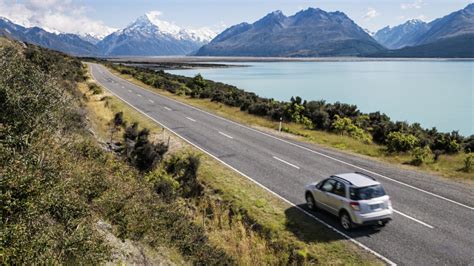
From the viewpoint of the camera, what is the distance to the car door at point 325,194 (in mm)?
13855

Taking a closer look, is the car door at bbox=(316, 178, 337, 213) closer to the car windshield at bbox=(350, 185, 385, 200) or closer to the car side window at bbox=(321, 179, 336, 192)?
the car side window at bbox=(321, 179, 336, 192)

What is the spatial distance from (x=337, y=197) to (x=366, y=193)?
1.07 metres

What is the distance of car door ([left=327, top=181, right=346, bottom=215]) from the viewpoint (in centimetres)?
1319

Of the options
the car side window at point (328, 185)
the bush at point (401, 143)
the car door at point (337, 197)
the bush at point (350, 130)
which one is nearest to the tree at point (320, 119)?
the bush at point (350, 130)

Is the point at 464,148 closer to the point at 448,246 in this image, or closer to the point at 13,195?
the point at 448,246

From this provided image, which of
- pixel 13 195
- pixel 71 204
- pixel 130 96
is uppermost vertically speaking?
pixel 13 195

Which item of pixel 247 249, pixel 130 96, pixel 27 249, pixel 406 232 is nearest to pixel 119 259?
pixel 27 249

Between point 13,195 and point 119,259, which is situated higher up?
point 13,195

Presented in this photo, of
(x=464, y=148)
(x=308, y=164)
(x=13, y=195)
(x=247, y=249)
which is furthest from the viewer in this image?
(x=464, y=148)

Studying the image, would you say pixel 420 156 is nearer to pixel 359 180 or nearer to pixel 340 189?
pixel 359 180

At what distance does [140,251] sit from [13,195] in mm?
3338

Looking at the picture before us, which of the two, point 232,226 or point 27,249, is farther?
point 232,226

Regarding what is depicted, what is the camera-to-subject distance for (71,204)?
856 centimetres

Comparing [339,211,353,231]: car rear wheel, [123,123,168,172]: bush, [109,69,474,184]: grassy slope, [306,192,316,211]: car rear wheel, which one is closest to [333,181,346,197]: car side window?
[339,211,353,231]: car rear wheel
